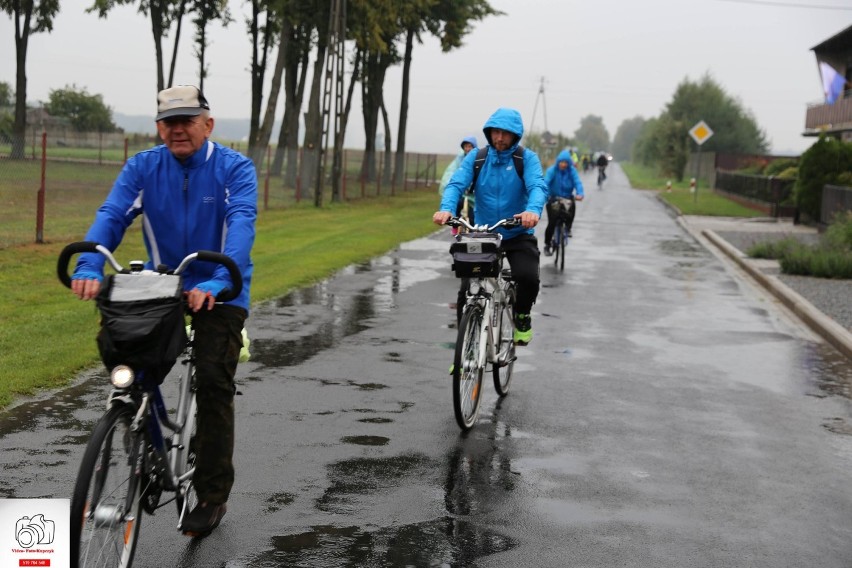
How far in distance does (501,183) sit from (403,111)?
4438cm

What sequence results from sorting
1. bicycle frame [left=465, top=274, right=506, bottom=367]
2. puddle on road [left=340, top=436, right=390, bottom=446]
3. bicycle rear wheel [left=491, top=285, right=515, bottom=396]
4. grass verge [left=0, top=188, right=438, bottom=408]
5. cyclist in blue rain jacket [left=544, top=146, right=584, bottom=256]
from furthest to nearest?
cyclist in blue rain jacket [left=544, top=146, right=584, bottom=256]
grass verge [left=0, top=188, right=438, bottom=408]
bicycle rear wheel [left=491, top=285, right=515, bottom=396]
bicycle frame [left=465, top=274, right=506, bottom=367]
puddle on road [left=340, top=436, right=390, bottom=446]

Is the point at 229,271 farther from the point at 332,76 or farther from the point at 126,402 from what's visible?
the point at 332,76

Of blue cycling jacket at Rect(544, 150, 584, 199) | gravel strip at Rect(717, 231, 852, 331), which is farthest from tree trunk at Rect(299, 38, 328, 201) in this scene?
gravel strip at Rect(717, 231, 852, 331)

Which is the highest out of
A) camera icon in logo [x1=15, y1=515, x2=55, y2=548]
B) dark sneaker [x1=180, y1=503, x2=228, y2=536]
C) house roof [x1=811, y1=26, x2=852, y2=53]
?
house roof [x1=811, y1=26, x2=852, y2=53]

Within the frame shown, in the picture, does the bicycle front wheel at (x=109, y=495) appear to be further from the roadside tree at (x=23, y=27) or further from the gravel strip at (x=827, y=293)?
the roadside tree at (x=23, y=27)

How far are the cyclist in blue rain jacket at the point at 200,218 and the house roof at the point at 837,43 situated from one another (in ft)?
174

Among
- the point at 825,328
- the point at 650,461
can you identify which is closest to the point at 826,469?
the point at 650,461

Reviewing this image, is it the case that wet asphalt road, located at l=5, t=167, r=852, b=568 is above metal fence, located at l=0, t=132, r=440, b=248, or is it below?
below

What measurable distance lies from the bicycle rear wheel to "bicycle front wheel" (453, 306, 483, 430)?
61 centimetres

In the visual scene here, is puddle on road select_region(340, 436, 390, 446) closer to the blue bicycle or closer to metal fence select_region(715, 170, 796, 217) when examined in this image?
the blue bicycle

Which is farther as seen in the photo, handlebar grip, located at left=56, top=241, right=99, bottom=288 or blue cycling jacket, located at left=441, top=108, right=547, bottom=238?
blue cycling jacket, located at left=441, top=108, right=547, bottom=238

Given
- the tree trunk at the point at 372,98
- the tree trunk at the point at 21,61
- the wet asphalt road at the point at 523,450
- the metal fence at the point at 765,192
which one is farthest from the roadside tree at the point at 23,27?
the wet asphalt road at the point at 523,450

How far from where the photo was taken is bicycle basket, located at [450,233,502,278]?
7.30 m

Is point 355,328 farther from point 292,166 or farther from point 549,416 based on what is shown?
point 292,166
